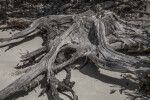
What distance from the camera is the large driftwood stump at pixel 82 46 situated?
19.1 ft

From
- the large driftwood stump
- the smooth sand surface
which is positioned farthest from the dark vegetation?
the smooth sand surface

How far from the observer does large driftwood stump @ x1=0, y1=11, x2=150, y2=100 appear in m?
5.82

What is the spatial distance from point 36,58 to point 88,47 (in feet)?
4.10

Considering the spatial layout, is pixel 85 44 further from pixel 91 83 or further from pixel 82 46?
pixel 91 83

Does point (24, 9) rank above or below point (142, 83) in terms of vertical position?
above

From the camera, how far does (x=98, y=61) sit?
245 inches

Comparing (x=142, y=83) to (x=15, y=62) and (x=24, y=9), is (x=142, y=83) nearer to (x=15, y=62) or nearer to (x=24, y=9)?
(x=15, y=62)

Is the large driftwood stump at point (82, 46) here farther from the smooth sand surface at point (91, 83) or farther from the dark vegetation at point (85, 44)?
the smooth sand surface at point (91, 83)

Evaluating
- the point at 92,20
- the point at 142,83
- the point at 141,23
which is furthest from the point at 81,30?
the point at 142,83

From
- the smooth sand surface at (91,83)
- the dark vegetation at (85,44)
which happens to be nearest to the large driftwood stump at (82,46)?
the dark vegetation at (85,44)

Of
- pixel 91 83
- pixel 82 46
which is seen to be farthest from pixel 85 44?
pixel 91 83

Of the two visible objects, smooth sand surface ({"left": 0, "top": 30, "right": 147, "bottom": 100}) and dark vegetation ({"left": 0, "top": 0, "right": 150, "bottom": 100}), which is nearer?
smooth sand surface ({"left": 0, "top": 30, "right": 147, "bottom": 100})

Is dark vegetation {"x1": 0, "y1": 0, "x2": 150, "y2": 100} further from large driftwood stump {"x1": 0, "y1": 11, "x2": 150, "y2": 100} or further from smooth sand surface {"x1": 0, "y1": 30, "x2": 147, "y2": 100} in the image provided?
smooth sand surface {"x1": 0, "y1": 30, "x2": 147, "y2": 100}

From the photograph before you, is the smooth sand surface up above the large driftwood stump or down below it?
below
